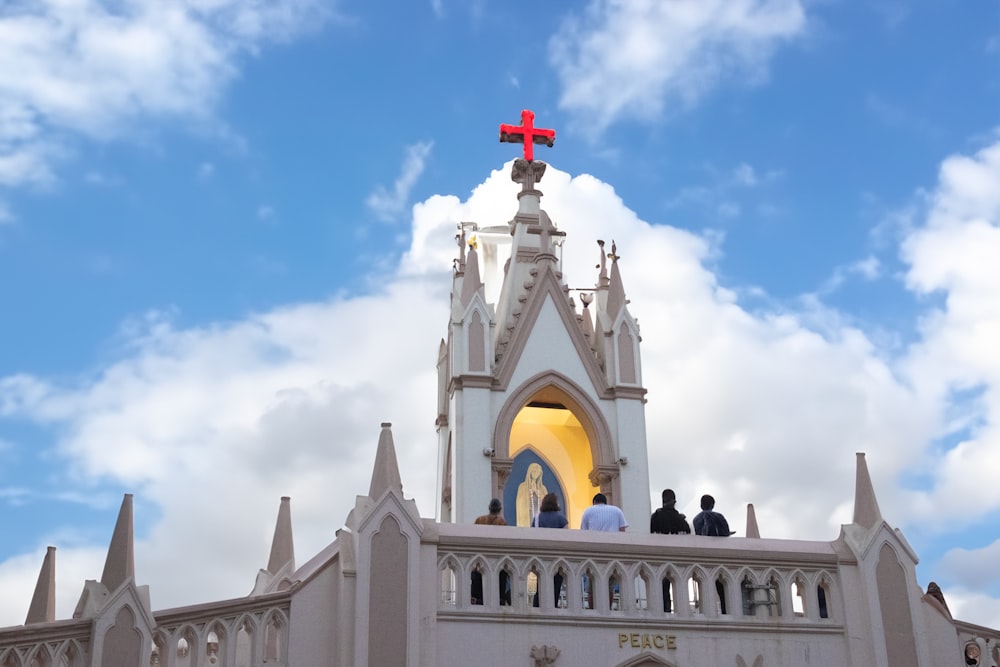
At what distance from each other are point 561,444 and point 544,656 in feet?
41.9

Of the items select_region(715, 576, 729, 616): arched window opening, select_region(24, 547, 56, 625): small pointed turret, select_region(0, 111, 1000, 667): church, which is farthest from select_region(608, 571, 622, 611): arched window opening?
select_region(24, 547, 56, 625): small pointed turret

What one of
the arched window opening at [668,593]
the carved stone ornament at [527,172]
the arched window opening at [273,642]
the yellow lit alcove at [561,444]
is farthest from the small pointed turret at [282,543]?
the carved stone ornament at [527,172]

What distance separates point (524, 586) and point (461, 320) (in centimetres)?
1226

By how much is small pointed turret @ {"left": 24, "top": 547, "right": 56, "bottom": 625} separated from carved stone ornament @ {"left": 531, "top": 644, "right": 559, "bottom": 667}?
18.9 ft

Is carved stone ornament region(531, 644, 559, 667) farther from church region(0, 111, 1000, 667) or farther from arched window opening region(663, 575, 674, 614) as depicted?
arched window opening region(663, 575, 674, 614)

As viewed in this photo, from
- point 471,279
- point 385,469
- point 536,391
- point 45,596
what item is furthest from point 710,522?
point 471,279

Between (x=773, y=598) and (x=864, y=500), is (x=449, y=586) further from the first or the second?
(x=864, y=500)

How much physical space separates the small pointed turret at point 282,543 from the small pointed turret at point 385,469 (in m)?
3.54

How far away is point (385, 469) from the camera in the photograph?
52.0ft

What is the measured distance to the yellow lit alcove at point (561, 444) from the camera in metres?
27.4

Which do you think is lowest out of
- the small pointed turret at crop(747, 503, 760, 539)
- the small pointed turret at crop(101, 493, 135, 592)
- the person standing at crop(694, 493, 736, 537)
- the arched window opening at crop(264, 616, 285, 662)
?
the arched window opening at crop(264, 616, 285, 662)

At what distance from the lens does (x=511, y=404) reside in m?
26.8

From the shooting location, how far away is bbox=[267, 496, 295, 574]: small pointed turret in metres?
19.0

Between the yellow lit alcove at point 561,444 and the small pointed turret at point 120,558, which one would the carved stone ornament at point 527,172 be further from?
the small pointed turret at point 120,558
